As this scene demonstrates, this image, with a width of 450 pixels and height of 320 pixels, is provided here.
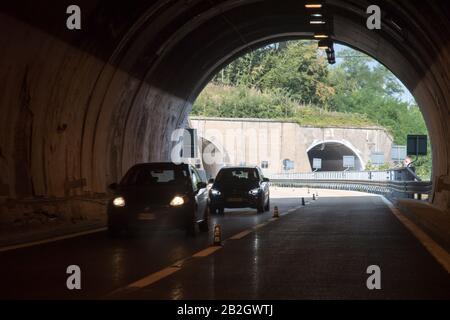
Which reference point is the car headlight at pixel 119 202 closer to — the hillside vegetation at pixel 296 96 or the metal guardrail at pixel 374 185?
the metal guardrail at pixel 374 185

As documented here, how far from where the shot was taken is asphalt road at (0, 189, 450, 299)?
850cm

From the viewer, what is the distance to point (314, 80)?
114m

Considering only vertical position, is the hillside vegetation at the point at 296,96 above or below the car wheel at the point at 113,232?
above

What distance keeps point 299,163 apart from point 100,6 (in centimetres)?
6515

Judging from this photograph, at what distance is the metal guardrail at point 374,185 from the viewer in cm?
3036

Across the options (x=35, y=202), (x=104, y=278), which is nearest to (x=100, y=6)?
(x=35, y=202)

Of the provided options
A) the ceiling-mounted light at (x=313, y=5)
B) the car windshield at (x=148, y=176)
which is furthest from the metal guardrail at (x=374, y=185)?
the car windshield at (x=148, y=176)

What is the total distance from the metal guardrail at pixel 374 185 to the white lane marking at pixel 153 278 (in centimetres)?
1975

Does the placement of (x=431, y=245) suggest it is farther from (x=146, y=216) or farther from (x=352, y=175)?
(x=352, y=175)

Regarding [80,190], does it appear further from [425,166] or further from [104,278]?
[425,166]

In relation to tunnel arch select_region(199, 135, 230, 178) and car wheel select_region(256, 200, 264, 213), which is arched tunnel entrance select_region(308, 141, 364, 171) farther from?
car wheel select_region(256, 200, 264, 213)

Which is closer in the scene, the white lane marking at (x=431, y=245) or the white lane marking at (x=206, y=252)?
the white lane marking at (x=431, y=245)

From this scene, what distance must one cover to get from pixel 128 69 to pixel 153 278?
13.2 m

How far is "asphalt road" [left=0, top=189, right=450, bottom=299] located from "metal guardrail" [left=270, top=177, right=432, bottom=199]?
13427mm
